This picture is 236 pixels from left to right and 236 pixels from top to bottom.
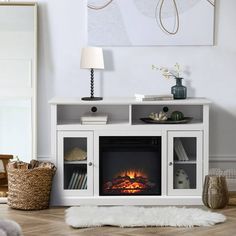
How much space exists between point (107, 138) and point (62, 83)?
686 mm

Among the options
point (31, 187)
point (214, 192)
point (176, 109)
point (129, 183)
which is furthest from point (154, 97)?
point (31, 187)

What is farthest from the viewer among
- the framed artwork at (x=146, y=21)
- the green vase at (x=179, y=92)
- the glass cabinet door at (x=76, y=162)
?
the framed artwork at (x=146, y=21)

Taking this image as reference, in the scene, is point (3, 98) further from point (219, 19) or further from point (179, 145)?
point (219, 19)

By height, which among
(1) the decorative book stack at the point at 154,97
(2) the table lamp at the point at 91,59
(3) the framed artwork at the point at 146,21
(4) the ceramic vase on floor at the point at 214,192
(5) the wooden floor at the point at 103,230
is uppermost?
(3) the framed artwork at the point at 146,21

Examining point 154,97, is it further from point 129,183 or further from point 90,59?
point 129,183

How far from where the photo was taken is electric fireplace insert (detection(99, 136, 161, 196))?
5.57 meters

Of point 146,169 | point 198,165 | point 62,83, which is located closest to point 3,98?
point 62,83

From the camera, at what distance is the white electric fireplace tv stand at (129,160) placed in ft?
18.2

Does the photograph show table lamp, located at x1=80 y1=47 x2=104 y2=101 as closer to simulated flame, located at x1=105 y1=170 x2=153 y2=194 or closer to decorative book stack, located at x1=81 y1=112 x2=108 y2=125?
decorative book stack, located at x1=81 y1=112 x2=108 y2=125

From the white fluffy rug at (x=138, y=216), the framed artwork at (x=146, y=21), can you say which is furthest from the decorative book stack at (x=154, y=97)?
the white fluffy rug at (x=138, y=216)

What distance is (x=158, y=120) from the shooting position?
5574 mm

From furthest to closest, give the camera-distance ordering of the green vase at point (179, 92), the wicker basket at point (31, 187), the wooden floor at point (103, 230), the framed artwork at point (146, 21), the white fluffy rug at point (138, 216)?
1. the framed artwork at point (146, 21)
2. the green vase at point (179, 92)
3. the wicker basket at point (31, 187)
4. the white fluffy rug at point (138, 216)
5. the wooden floor at point (103, 230)

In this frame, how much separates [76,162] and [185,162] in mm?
830

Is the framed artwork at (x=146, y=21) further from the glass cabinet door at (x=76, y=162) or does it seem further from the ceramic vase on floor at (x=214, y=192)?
the ceramic vase on floor at (x=214, y=192)
